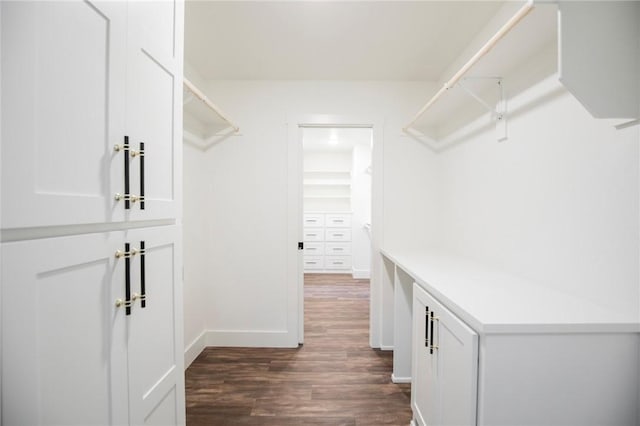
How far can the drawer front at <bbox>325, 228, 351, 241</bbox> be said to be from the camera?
18.8 feet

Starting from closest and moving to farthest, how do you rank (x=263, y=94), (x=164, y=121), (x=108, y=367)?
(x=108, y=367) → (x=164, y=121) → (x=263, y=94)

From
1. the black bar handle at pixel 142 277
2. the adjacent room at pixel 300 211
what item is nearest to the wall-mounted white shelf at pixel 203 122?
the adjacent room at pixel 300 211

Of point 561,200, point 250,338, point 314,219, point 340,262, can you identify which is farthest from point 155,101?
point 340,262

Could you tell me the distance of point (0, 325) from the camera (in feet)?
1.80

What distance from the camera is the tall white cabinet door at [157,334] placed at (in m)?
0.93

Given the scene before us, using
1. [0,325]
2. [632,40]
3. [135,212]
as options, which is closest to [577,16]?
[632,40]

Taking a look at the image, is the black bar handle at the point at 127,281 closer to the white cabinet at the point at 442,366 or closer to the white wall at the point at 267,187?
the white cabinet at the point at 442,366

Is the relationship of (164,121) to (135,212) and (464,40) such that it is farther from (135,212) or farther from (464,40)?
(464,40)

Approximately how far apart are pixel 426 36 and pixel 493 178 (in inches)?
40.4

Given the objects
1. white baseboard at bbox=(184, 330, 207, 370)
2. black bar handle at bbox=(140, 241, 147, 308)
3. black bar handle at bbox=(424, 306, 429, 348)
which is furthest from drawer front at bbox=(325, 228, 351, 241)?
black bar handle at bbox=(140, 241, 147, 308)

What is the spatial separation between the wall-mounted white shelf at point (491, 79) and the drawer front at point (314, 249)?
345 cm

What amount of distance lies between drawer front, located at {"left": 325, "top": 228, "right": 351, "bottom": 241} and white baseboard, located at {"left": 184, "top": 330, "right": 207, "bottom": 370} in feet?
11.0

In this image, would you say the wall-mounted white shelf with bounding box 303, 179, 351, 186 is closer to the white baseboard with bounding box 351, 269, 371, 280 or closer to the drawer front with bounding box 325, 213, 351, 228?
the drawer front with bounding box 325, 213, 351, 228

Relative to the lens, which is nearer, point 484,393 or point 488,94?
point 484,393
